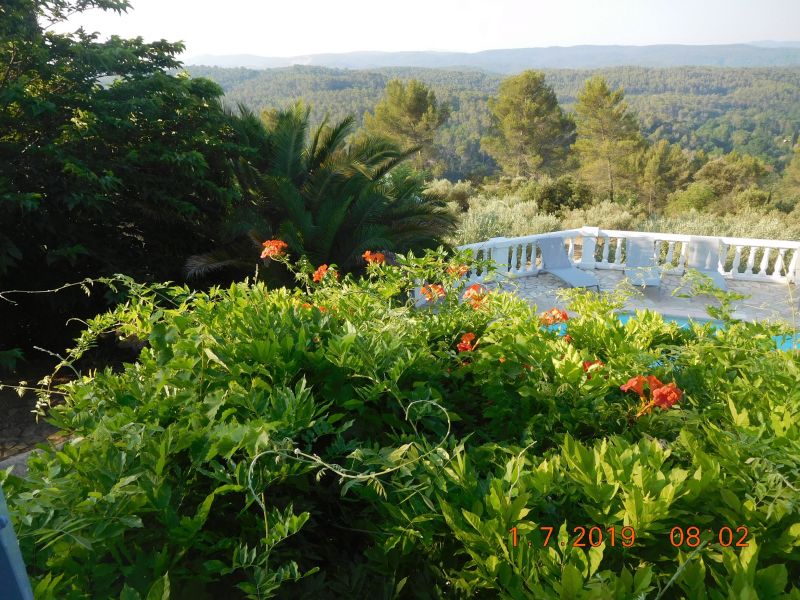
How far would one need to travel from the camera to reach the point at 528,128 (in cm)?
3125

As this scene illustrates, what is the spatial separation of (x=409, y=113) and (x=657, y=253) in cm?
2288

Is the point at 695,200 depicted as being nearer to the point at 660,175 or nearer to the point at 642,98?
the point at 660,175

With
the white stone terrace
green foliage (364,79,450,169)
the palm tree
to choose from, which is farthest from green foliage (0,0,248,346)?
green foliage (364,79,450,169)

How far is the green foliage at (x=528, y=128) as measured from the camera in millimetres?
30391

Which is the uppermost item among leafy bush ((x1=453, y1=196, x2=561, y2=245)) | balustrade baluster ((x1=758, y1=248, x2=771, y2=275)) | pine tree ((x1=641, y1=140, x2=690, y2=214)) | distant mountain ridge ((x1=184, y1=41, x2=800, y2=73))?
distant mountain ridge ((x1=184, y1=41, x2=800, y2=73))

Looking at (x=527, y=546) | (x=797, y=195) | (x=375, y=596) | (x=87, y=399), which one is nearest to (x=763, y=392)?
(x=527, y=546)

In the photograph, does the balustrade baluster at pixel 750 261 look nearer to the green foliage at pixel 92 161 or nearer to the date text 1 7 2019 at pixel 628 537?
the green foliage at pixel 92 161

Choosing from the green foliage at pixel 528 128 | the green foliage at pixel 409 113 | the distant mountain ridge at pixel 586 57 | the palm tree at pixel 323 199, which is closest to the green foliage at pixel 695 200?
the green foliage at pixel 528 128

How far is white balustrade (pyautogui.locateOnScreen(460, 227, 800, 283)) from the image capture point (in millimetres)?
8133

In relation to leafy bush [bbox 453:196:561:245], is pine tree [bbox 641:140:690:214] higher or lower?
lower

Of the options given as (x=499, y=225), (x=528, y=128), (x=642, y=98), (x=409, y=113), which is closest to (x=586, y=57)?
(x=642, y=98)

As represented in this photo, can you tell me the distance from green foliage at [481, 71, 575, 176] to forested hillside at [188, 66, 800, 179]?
6453 mm

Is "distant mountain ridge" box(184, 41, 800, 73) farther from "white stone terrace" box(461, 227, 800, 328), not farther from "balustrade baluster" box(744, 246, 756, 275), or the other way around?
"balustrade baluster" box(744, 246, 756, 275)

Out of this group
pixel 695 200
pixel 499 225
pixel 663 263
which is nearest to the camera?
pixel 663 263
